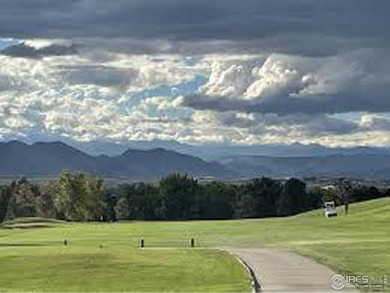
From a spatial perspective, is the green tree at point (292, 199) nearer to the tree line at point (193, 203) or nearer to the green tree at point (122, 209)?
the tree line at point (193, 203)

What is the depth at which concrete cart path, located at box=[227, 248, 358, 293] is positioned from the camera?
117ft

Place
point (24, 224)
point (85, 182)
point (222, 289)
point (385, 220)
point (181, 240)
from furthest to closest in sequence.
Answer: point (85, 182), point (24, 224), point (385, 220), point (181, 240), point (222, 289)

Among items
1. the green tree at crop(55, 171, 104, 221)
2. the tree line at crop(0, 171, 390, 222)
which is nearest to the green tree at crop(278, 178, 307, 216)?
the tree line at crop(0, 171, 390, 222)

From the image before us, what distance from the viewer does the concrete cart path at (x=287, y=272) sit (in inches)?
1403

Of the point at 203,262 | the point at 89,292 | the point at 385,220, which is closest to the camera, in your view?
the point at 89,292

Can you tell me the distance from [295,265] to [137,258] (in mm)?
11379

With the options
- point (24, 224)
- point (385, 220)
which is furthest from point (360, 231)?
point (24, 224)

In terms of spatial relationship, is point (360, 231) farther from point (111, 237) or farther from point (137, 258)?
point (137, 258)

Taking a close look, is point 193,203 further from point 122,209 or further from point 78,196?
point 78,196

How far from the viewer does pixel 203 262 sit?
52250 mm

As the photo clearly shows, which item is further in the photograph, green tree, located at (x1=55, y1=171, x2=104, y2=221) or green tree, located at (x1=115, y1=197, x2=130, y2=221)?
green tree, located at (x1=115, y1=197, x2=130, y2=221)

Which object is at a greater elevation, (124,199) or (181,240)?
(124,199)

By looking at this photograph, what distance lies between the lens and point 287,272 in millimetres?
41875

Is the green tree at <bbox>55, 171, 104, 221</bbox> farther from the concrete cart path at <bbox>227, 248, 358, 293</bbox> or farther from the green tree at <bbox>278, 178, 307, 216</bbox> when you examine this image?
the concrete cart path at <bbox>227, 248, 358, 293</bbox>
